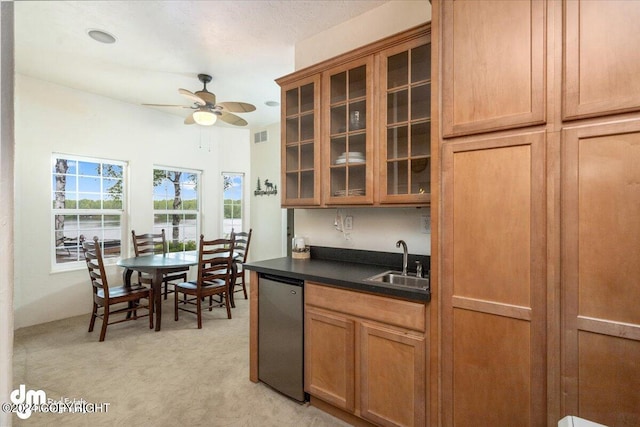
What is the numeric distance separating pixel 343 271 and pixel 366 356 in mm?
536

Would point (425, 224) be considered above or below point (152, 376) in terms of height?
above

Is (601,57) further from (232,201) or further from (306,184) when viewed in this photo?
(232,201)

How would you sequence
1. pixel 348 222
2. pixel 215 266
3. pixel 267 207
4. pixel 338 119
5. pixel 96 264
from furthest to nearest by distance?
pixel 267 207 → pixel 215 266 → pixel 96 264 → pixel 348 222 → pixel 338 119

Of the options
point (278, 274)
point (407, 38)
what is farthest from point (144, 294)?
point (407, 38)

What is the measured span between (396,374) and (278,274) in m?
0.94

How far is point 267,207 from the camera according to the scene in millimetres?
5133

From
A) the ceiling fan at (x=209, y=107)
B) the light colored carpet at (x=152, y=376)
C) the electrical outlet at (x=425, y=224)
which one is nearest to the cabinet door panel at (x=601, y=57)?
the electrical outlet at (x=425, y=224)

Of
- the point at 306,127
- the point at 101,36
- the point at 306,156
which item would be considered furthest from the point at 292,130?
the point at 101,36

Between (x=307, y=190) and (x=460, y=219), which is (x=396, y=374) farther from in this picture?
(x=307, y=190)

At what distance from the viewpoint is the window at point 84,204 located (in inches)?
138

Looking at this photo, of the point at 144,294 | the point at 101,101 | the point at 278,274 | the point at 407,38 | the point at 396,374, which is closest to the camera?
the point at 396,374

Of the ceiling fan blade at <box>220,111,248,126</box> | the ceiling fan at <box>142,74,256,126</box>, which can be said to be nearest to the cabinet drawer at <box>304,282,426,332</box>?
the ceiling fan at <box>142,74,256,126</box>

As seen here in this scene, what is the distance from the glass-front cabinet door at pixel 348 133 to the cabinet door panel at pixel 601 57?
103 cm

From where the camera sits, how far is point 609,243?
1.10m
